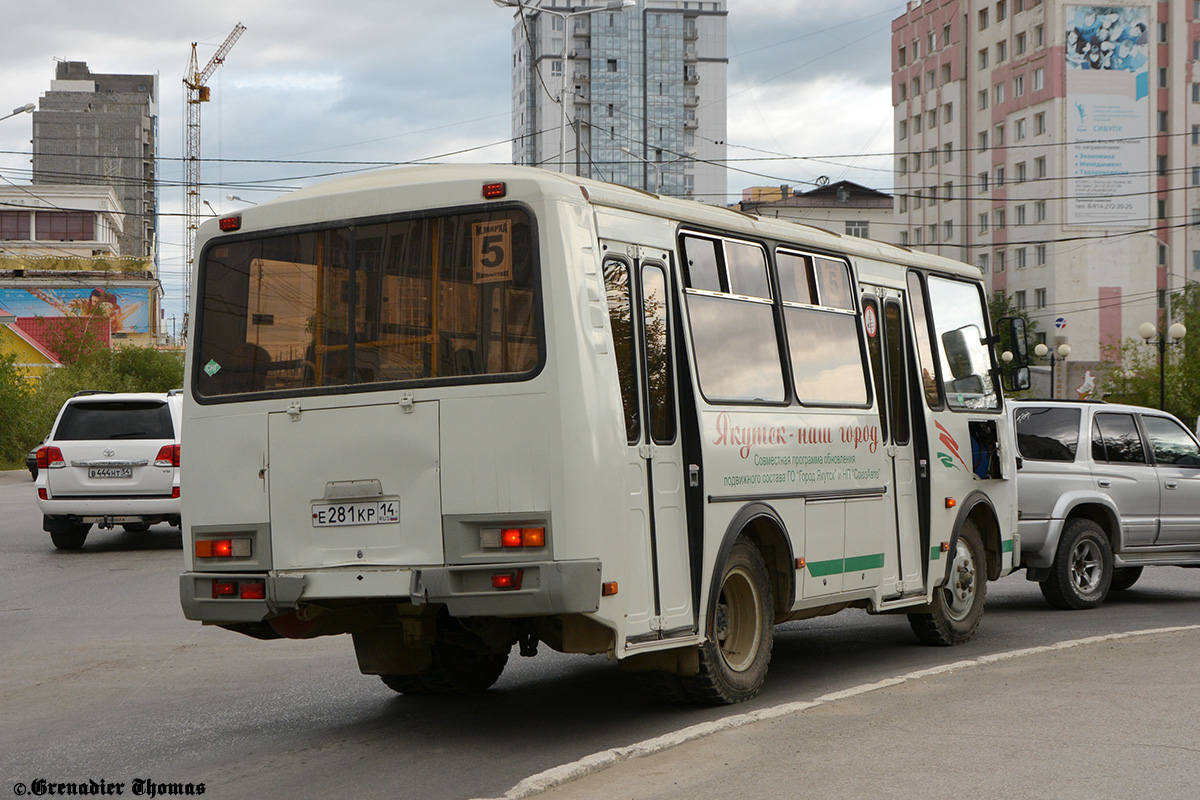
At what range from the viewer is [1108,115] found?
82.8 meters

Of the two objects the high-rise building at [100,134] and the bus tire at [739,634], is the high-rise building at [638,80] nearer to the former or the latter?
the high-rise building at [100,134]

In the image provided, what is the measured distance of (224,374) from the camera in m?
7.82

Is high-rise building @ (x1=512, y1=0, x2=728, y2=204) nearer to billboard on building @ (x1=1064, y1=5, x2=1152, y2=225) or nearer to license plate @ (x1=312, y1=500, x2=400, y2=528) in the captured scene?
billboard on building @ (x1=1064, y1=5, x2=1152, y2=225)

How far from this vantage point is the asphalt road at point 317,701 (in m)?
6.84

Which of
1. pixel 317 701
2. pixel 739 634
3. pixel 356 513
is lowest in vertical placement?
pixel 317 701

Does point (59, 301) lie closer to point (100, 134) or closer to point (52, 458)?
point (100, 134)

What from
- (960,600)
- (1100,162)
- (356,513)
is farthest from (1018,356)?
(1100,162)

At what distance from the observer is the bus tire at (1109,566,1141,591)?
1516 centimetres

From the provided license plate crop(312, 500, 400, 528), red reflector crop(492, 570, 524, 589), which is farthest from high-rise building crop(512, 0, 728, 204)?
red reflector crop(492, 570, 524, 589)

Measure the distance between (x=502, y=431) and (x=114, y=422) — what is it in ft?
44.7

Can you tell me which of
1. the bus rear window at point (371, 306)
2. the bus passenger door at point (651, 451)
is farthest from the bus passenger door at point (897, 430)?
the bus rear window at point (371, 306)

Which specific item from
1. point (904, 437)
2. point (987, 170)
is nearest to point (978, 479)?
point (904, 437)

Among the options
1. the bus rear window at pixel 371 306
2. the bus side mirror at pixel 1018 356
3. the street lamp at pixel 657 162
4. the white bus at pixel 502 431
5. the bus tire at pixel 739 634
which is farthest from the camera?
the street lamp at pixel 657 162

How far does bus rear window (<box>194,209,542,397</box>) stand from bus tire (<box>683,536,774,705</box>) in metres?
1.97
